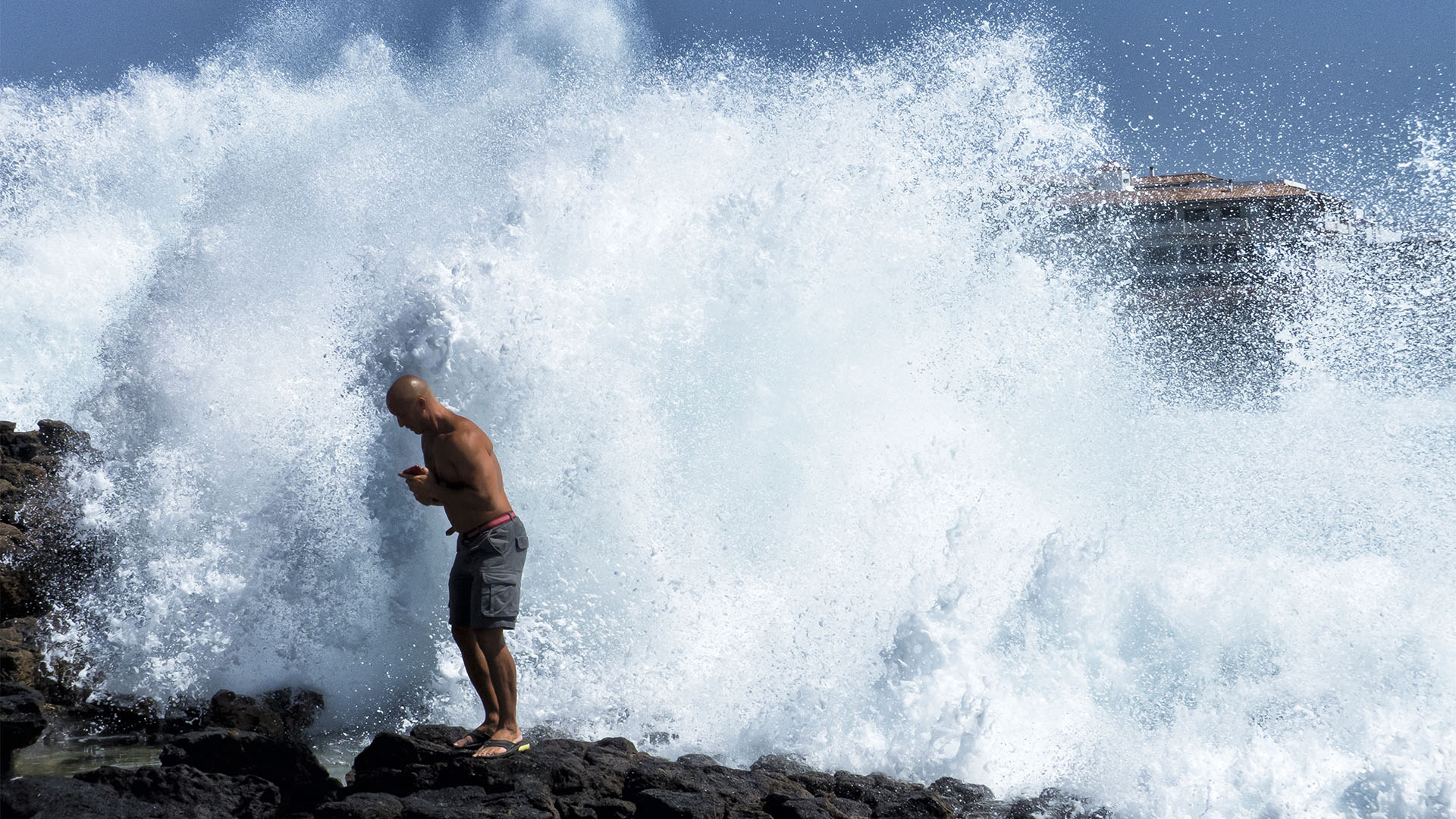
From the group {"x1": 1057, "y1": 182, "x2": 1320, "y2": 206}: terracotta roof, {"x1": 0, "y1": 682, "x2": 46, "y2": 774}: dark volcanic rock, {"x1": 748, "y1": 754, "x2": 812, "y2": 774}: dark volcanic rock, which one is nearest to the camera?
{"x1": 0, "y1": 682, "x2": 46, "y2": 774}: dark volcanic rock

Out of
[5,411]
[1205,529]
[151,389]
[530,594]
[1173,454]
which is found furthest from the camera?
[5,411]

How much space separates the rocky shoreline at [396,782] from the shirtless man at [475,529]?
323mm

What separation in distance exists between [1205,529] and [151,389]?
994cm

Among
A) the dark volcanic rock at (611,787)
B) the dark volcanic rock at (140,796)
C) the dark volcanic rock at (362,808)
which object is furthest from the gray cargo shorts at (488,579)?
the dark volcanic rock at (140,796)

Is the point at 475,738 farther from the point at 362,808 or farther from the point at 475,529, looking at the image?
the point at 475,529

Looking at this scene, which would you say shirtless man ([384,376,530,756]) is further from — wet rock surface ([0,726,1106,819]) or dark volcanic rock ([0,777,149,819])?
dark volcanic rock ([0,777,149,819])

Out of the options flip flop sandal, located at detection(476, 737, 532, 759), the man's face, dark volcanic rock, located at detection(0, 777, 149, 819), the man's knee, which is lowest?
dark volcanic rock, located at detection(0, 777, 149, 819)

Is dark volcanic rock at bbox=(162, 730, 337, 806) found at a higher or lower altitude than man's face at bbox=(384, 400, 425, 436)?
lower

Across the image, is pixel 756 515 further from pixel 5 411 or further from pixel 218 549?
pixel 5 411

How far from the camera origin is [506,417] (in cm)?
780

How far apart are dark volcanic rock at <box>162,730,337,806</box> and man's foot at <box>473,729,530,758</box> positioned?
79 centimetres

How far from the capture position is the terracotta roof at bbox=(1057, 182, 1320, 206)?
40.1 ft

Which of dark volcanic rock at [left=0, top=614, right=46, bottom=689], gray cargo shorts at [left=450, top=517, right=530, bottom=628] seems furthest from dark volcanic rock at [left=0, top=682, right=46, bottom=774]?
gray cargo shorts at [left=450, top=517, right=530, bottom=628]

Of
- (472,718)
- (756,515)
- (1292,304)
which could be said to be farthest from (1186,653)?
(1292,304)
